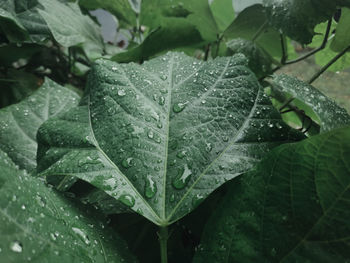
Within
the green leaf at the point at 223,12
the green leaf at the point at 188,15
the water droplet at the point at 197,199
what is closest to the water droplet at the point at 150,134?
the water droplet at the point at 197,199

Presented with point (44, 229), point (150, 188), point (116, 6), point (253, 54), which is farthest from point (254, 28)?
point (44, 229)

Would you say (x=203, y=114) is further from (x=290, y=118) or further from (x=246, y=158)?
(x=290, y=118)

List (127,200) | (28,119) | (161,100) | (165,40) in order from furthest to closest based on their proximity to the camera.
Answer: (165,40) < (28,119) < (161,100) < (127,200)

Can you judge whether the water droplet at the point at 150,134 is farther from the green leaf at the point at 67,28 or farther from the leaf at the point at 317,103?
the green leaf at the point at 67,28

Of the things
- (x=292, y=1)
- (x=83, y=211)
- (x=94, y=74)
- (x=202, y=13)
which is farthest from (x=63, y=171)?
(x=202, y=13)

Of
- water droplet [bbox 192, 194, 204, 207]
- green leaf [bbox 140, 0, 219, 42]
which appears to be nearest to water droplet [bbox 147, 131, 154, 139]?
water droplet [bbox 192, 194, 204, 207]

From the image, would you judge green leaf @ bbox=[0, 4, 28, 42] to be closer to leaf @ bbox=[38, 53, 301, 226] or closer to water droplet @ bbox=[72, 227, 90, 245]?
leaf @ bbox=[38, 53, 301, 226]

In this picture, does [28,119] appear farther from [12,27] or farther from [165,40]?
[165,40]
